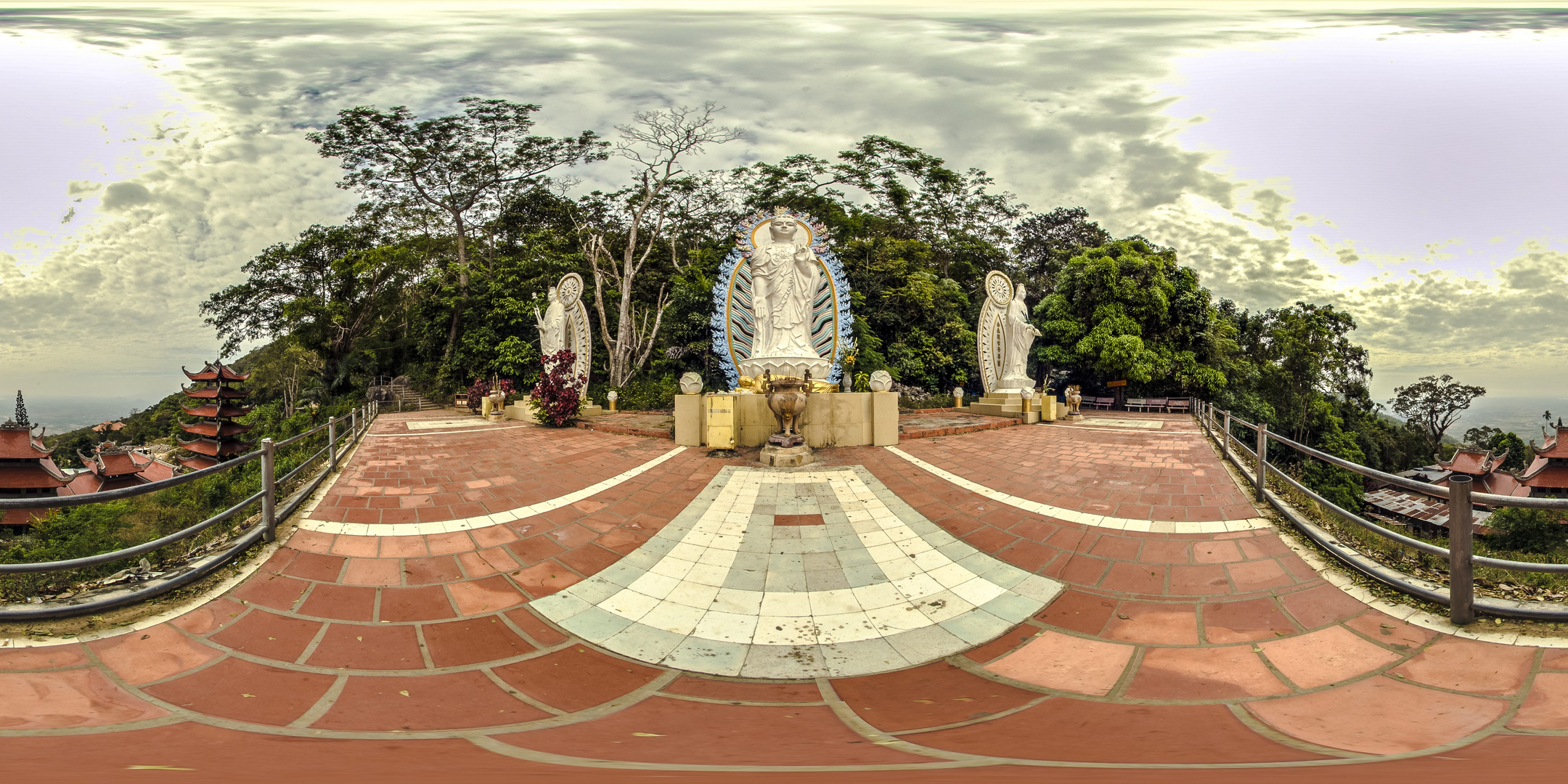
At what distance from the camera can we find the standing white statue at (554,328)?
10.3m

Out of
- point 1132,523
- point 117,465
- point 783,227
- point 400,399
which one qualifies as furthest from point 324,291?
point 1132,523

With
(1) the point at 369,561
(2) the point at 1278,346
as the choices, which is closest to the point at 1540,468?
(1) the point at 369,561

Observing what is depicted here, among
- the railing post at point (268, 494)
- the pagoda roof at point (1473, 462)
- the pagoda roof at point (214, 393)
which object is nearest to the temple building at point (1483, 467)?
the pagoda roof at point (1473, 462)

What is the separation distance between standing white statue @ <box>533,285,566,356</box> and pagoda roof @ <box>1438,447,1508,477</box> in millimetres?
10801

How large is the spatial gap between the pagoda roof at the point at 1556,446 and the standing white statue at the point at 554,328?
11.4m

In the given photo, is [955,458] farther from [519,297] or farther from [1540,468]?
[519,297]

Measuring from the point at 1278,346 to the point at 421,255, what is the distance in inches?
786

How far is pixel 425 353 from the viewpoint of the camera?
14461 mm

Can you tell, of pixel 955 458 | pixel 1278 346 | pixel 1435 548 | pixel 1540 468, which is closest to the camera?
pixel 1435 548

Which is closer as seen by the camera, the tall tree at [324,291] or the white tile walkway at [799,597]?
the white tile walkway at [799,597]

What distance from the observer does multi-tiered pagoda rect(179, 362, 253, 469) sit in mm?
9516

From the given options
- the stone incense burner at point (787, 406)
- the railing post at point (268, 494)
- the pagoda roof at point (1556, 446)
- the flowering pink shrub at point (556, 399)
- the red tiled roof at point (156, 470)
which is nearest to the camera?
the railing post at point (268, 494)

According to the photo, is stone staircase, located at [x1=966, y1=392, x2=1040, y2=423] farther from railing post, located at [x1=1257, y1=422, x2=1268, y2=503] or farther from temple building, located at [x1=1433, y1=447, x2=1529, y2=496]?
railing post, located at [x1=1257, y1=422, x2=1268, y2=503]

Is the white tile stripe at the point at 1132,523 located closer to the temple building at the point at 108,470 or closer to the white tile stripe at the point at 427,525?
A: the white tile stripe at the point at 427,525
